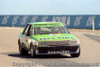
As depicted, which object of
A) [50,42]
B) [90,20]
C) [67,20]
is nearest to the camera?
[50,42]

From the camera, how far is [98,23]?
5053cm

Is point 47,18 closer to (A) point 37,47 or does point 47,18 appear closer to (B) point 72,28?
(B) point 72,28

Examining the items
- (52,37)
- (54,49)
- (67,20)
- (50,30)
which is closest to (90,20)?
(67,20)

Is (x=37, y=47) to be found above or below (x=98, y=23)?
above

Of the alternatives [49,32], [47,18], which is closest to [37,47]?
[49,32]

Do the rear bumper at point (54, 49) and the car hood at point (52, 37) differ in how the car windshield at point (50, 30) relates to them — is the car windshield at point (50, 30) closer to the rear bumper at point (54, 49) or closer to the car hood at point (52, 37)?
the car hood at point (52, 37)

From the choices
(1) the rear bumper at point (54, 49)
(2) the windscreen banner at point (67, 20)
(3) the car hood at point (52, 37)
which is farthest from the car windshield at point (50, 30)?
(2) the windscreen banner at point (67, 20)

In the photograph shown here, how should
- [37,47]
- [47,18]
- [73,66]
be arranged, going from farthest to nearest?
1. [47,18]
2. [37,47]
3. [73,66]

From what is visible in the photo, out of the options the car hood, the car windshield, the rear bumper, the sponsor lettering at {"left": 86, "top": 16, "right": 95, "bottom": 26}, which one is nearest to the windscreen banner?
the sponsor lettering at {"left": 86, "top": 16, "right": 95, "bottom": 26}

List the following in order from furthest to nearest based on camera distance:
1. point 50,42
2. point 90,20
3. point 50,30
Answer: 1. point 90,20
2. point 50,30
3. point 50,42

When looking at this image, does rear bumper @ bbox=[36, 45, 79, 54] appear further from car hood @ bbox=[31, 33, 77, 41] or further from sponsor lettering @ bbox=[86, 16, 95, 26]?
sponsor lettering @ bbox=[86, 16, 95, 26]

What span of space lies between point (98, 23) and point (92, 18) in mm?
1128

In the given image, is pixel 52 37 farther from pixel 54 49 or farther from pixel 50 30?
pixel 50 30

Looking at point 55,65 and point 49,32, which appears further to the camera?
point 49,32
